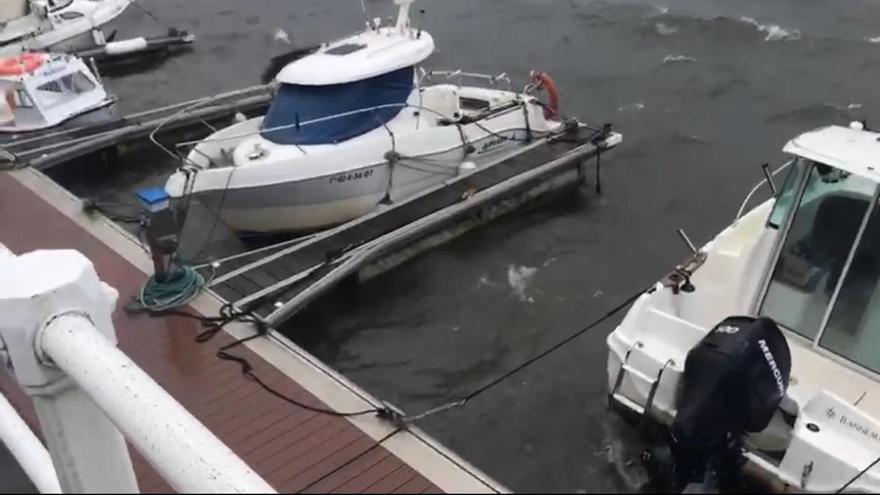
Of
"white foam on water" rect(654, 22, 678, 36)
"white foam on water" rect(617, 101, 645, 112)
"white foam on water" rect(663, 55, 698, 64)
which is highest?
"white foam on water" rect(654, 22, 678, 36)

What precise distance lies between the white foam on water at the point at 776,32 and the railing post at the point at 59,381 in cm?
2369

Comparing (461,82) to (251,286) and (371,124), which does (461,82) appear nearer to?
(371,124)

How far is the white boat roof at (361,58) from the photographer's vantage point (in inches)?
542

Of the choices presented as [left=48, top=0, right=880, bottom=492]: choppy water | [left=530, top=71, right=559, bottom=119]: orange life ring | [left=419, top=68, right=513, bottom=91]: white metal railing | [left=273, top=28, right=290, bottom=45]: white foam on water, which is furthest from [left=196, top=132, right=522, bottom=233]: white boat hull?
[left=273, top=28, right=290, bottom=45]: white foam on water

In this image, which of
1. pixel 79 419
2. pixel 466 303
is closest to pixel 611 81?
pixel 466 303

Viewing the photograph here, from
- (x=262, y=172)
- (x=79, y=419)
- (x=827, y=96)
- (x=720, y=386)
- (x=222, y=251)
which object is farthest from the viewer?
(x=827, y=96)

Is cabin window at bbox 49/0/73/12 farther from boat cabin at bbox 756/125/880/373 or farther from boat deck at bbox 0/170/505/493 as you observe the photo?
boat cabin at bbox 756/125/880/373

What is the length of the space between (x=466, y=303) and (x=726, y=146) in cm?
809

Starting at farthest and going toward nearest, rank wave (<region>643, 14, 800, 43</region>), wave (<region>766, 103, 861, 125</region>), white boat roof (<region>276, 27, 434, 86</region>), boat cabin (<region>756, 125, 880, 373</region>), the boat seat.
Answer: wave (<region>643, 14, 800, 43</region>) < wave (<region>766, 103, 861, 125</region>) < the boat seat < white boat roof (<region>276, 27, 434, 86</region>) < boat cabin (<region>756, 125, 880, 373</region>)

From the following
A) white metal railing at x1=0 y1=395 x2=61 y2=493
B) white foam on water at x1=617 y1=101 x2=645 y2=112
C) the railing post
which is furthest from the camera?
white foam on water at x1=617 y1=101 x2=645 y2=112

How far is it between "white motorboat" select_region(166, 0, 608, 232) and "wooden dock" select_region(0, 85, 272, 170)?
122 inches

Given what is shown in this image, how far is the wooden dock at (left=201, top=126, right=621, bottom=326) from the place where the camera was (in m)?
11.2

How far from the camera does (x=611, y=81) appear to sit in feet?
70.6

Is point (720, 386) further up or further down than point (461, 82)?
further up
